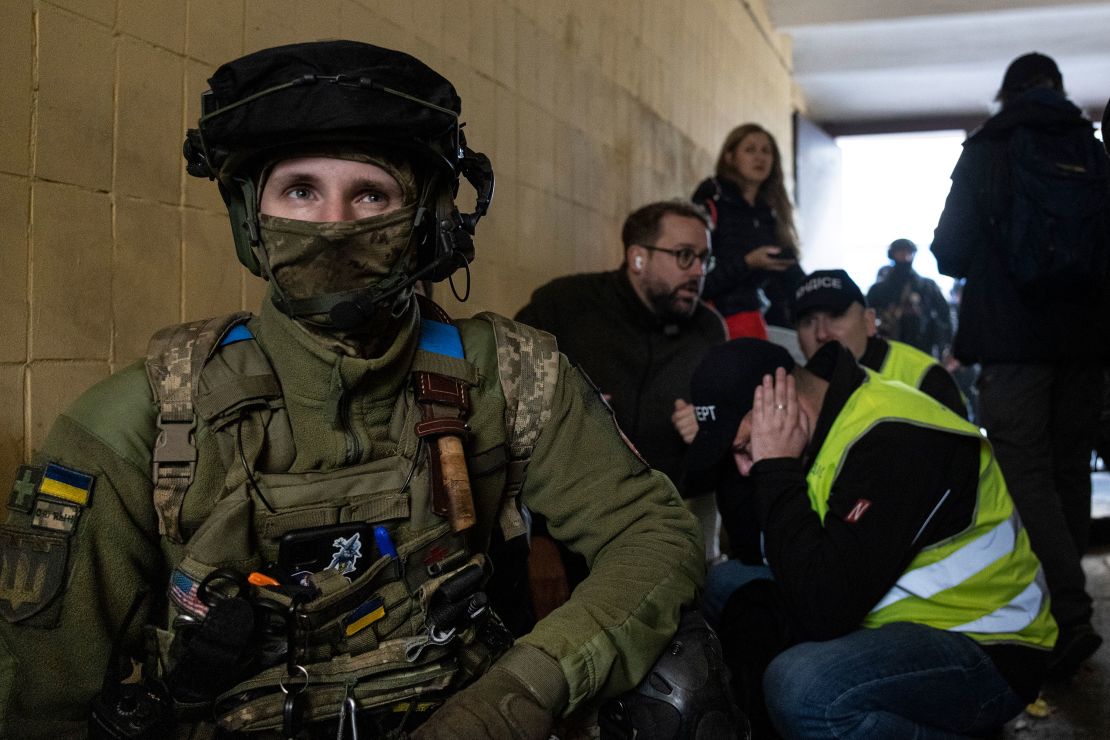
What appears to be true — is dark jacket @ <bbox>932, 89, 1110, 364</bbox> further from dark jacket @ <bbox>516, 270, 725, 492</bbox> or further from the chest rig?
the chest rig

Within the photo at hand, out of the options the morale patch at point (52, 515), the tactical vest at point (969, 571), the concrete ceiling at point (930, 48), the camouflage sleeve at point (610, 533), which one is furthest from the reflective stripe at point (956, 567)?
the concrete ceiling at point (930, 48)

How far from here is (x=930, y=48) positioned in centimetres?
998

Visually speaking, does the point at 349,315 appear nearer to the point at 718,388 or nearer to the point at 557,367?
the point at 557,367

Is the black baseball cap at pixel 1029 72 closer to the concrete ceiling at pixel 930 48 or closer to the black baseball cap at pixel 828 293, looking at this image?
the black baseball cap at pixel 828 293

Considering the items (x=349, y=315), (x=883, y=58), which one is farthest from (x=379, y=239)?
(x=883, y=58)

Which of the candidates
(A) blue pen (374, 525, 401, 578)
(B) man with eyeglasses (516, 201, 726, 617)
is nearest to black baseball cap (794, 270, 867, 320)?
(B) man with eyeglasses (516, 201, 726, 617)

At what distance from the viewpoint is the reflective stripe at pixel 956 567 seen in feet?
7.39

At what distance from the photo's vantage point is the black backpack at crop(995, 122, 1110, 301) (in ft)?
10.8

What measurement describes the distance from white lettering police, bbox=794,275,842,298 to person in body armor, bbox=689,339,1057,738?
4.34ft

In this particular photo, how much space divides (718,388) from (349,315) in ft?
4.16

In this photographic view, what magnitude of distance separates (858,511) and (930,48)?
9019mm

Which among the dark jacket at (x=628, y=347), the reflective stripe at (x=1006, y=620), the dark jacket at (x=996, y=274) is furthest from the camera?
the dark jacket at (x=628, y=347)

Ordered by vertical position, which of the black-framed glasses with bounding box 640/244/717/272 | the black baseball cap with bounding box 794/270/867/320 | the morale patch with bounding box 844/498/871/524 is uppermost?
the black-framed glasses with bounding box 640/244/717/272

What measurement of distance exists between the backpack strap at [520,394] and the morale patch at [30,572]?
71cm
